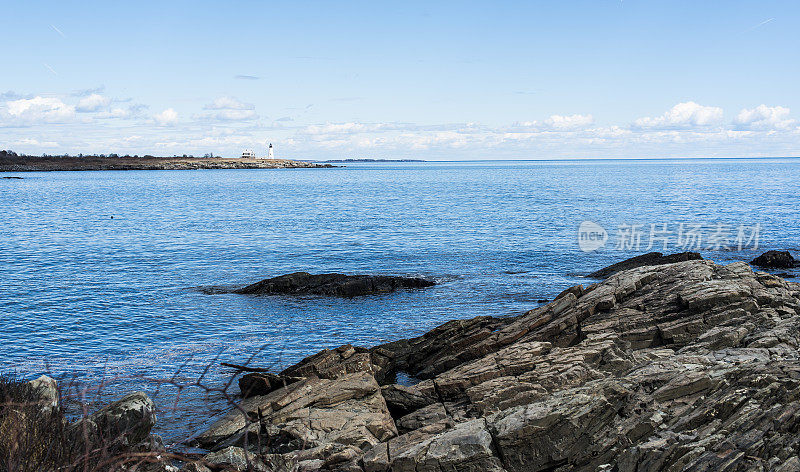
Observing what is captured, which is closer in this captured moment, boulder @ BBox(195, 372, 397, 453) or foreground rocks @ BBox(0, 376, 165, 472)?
foreground rocks @ BBox(0, 376, 165, 472)

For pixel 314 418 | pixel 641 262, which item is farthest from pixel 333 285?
pixel 314 418

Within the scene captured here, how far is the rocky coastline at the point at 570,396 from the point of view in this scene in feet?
38.1

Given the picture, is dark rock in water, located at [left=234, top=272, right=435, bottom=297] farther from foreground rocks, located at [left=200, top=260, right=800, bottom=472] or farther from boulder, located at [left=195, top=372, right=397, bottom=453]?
boulder, located at [left=195, top=372, right=397, bottom=453]

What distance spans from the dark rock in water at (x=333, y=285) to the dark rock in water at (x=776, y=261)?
68.8 ft

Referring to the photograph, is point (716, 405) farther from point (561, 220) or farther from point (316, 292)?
point (561, 220)

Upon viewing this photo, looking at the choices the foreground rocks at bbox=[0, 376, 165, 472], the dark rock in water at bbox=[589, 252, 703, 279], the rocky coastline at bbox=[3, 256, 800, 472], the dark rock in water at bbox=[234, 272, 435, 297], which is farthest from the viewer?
the dark rock in water at bbox=[589, 252, 703, 279]

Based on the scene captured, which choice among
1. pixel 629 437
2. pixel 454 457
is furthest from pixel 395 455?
pixel 629 437

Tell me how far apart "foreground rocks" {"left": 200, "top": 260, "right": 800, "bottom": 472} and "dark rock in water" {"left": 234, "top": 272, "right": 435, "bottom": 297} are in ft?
39.6

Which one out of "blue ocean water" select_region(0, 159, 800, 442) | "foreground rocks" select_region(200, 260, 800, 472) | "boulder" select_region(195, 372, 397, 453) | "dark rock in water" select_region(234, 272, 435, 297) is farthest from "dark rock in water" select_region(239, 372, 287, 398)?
"dark rock in water" select_region(234, 272, 435, 297)

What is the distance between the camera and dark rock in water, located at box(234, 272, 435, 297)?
33656 millimetres

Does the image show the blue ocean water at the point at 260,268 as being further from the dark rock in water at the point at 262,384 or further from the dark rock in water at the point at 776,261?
the dark rock in water at the point at 776,261

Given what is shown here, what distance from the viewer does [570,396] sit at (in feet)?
43.1

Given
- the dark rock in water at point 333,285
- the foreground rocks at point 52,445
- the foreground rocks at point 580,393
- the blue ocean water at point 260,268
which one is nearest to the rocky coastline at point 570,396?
the foreground rocks at point 580,393

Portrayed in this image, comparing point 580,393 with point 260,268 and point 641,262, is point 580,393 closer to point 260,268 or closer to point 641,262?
point 641,262
